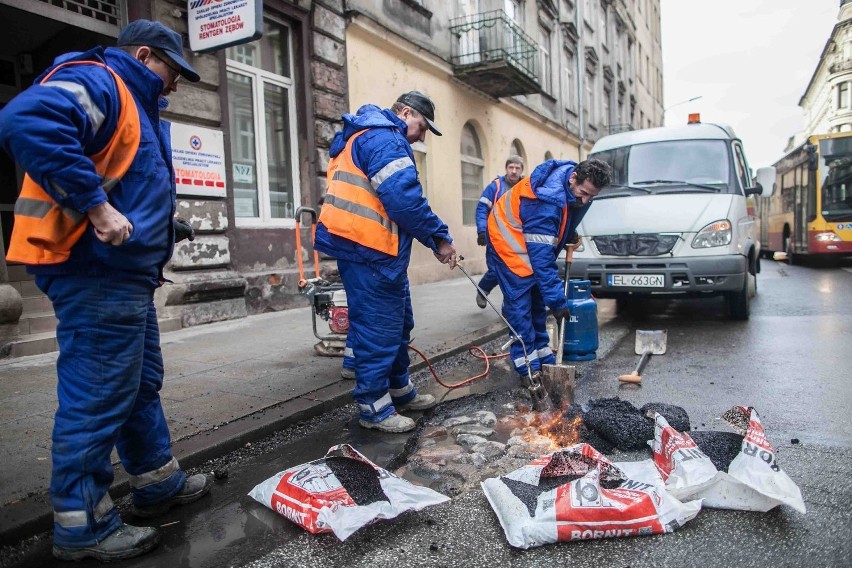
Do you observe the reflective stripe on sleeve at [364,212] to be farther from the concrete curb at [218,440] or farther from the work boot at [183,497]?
the work boot at [183,497]

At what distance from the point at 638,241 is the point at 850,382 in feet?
9.10

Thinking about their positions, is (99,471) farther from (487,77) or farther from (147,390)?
(487,77)

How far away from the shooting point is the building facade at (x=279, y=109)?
22.2ft

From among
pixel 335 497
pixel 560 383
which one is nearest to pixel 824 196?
pixel 560 383

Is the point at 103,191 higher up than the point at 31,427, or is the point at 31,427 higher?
the point at 103,191

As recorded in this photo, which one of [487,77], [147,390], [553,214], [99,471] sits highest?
[487,77]

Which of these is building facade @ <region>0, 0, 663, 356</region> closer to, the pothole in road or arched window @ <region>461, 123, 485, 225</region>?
arched window @ <region>461, 123, 485, 225</region>

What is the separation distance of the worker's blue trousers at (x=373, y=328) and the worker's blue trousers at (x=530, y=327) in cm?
119

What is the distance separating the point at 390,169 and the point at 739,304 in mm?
5372

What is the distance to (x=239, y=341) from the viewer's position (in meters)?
6.03

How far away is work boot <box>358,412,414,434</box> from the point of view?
11.7 ft

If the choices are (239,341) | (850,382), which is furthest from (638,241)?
(239,341)

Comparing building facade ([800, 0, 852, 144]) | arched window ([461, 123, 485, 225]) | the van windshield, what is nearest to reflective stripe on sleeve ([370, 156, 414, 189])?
the van windshield

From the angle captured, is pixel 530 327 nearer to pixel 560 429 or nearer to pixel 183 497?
pixel 560 429
